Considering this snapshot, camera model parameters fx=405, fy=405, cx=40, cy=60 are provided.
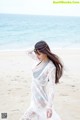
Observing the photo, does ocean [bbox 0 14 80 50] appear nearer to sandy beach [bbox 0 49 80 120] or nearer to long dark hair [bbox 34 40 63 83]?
sandy beach [bbox 0 49 80 120]

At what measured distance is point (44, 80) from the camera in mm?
3143

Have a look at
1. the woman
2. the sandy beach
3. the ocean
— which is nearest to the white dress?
the woman

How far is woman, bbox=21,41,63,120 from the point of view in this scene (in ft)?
10.1

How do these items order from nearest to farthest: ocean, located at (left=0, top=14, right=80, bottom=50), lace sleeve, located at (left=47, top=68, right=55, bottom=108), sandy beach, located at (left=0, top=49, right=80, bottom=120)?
lace sleeve, located at (left=47, top=68, right=55, bottom=108), sandy beach, located at (left=0, top=49, right=80, bottom=120), ocean, located at (left=0, top=14, right=80, bottom=50)

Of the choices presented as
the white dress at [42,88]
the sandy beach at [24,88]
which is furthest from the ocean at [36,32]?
the white dress at [42,88]

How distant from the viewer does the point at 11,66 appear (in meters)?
6.61

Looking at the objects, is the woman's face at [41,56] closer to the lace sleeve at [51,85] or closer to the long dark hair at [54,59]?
the long dark hair at [54,59]

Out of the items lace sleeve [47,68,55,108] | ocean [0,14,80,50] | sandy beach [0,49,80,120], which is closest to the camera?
lace sleeve [47,68,55,108]

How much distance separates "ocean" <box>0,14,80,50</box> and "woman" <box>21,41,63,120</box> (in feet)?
19.2

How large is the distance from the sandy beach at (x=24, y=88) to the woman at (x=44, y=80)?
0.20 metres

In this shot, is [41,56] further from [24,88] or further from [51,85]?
[24,88]

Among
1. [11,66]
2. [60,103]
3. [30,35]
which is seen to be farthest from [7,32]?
[60,103]

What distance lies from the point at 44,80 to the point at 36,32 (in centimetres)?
819

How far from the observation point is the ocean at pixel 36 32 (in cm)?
968
